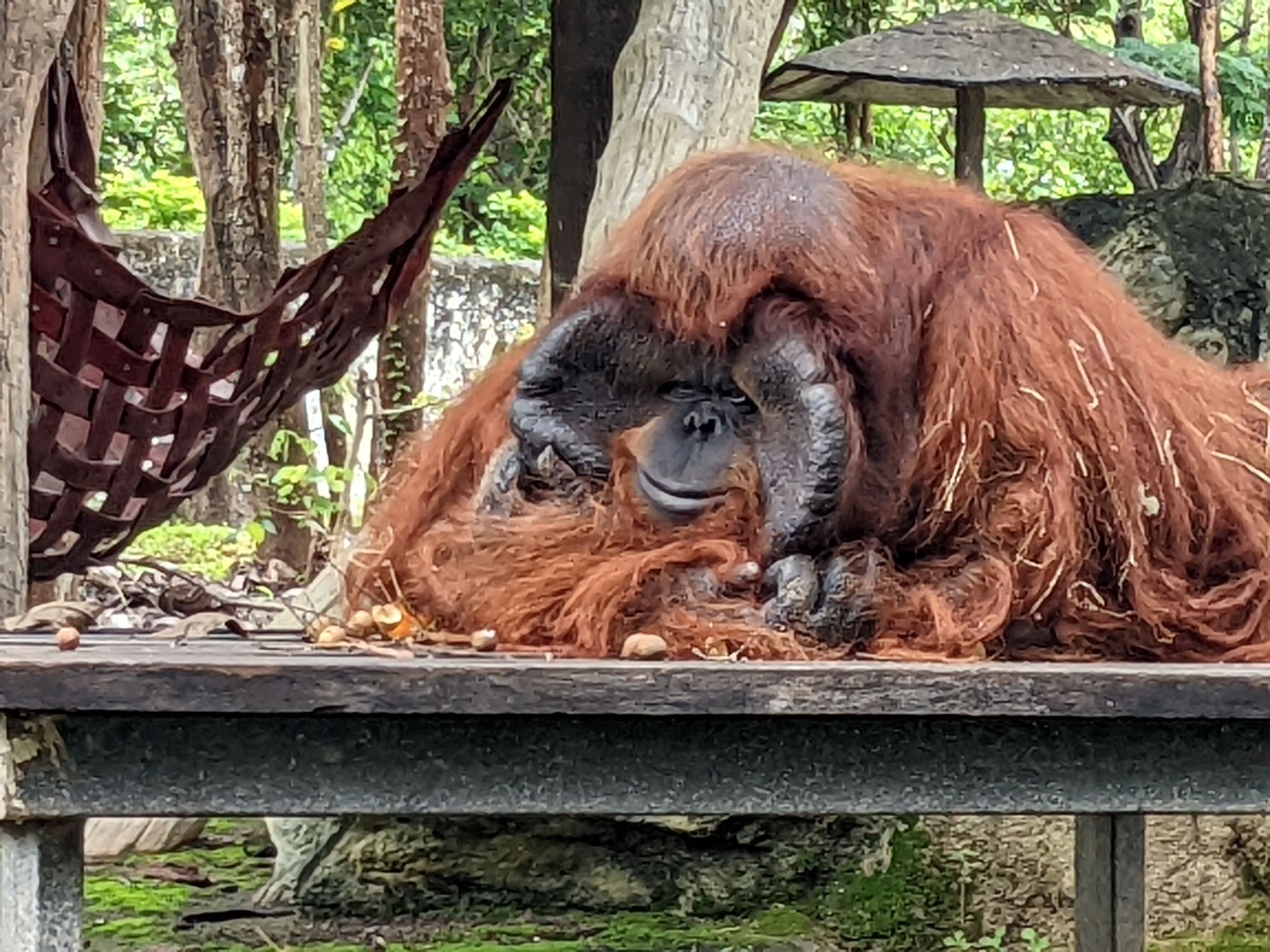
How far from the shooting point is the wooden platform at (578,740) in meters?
1.07

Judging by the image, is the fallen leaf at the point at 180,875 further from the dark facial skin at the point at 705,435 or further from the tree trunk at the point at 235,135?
the tree trunk at the point at 235,135

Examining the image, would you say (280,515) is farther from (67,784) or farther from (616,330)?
A: (67,784)

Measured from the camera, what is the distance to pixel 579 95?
2.62 metres

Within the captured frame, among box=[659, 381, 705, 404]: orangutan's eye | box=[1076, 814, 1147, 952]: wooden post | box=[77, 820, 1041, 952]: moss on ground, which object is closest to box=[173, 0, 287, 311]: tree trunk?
box=[77, 820, 1041, 952]: moss on ground

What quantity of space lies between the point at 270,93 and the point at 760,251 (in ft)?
9.26

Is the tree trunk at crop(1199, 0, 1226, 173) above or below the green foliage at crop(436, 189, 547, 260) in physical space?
above

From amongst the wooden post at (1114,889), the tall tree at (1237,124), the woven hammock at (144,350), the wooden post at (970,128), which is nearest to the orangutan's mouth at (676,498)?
the wooden post at (1114,889)

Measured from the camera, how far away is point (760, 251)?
4.63 feet

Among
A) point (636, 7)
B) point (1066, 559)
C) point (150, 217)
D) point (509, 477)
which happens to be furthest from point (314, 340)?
point (150, 217)

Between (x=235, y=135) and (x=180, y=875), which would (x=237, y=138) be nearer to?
(x=235, y=135)

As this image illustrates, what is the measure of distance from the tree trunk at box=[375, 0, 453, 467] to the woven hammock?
0.98 metres

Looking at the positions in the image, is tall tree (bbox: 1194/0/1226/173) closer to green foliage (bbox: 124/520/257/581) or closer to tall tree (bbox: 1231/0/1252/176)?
tall tree (bbox: 1231/0/1252/176)

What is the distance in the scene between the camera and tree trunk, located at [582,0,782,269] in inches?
89.8

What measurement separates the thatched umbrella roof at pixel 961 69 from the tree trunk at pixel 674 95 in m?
1.86
